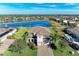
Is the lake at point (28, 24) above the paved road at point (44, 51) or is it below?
above

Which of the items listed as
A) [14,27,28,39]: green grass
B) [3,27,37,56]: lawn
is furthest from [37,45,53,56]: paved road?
[14,27,28,39]: green grass

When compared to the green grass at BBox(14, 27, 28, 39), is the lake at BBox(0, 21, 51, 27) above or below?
above

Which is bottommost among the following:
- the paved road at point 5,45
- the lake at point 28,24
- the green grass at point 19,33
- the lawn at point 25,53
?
the lawn at point 25,53

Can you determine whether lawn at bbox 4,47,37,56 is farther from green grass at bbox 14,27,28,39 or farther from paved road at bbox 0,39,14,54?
green grass at bbox 14,27,28,39

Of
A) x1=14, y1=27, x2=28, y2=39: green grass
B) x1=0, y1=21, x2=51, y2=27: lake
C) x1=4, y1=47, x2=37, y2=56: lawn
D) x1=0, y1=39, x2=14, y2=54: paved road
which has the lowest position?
x1=4, y1=47, x2=37, y2=56: lawn

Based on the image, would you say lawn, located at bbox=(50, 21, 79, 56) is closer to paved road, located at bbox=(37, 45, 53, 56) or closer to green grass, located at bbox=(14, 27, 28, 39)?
paved road, located at bbox=(37, 45, 53, 56)

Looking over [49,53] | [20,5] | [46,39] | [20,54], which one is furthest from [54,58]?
[20,5]

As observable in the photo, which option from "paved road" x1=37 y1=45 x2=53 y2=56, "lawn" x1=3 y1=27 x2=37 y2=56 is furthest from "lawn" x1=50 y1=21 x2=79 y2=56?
"lawn" x1=3 y1=27 x2=37 y2=56

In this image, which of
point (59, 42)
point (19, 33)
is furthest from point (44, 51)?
point (19, 33)

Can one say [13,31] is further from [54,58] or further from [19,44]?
[54,58]

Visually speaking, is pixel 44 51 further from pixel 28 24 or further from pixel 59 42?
pixel 28 24

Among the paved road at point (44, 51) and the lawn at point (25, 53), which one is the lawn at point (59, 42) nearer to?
the paved road at point (44, 51)

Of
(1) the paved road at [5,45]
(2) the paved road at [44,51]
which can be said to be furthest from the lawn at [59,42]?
(1) the paved road at [5,45]
